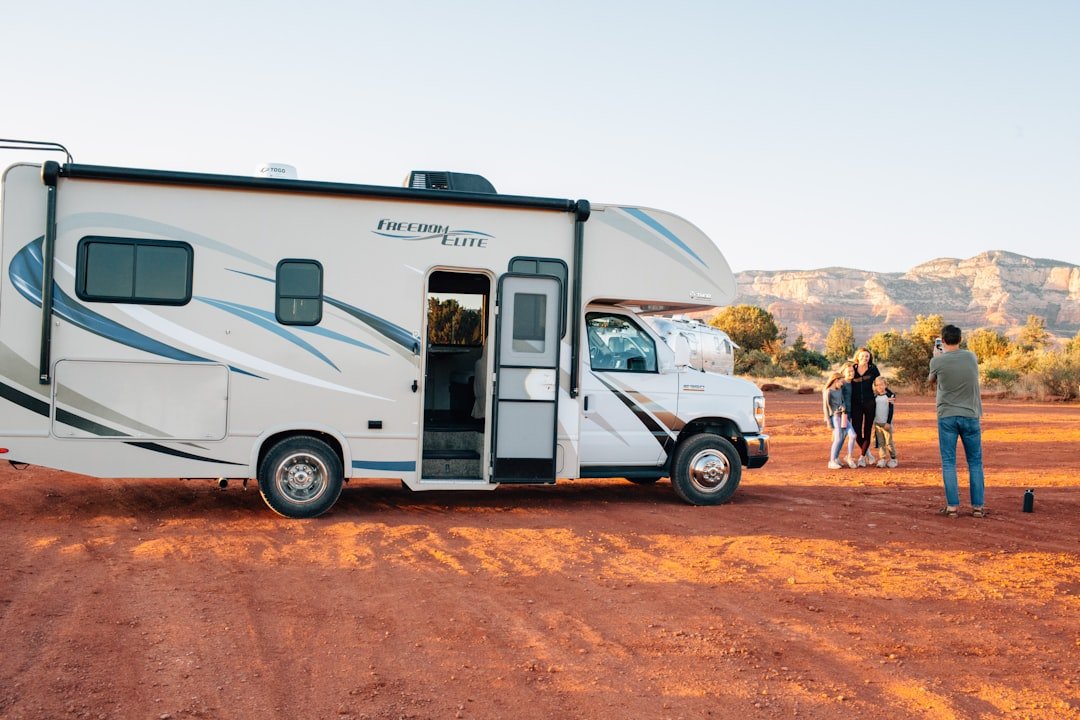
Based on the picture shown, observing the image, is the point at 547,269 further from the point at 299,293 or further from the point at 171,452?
the point at 171,452

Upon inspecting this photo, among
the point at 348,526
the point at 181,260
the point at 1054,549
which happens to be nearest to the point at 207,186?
the point at 181,260

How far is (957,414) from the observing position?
9.93 meters

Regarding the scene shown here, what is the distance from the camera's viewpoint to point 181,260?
29.2ft

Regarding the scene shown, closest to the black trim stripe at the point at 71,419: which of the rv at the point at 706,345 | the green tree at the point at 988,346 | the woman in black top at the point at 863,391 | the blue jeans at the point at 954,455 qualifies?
the blue jeans at the point at 954,455

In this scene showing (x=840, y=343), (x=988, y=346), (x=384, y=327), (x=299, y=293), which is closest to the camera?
(x=299, y=293)

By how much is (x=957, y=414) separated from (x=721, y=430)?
2.42 metres

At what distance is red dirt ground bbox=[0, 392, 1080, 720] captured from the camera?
15.5ft

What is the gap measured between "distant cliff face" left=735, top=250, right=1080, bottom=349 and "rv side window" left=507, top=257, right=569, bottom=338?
293 feet

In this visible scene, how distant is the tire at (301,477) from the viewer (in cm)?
906

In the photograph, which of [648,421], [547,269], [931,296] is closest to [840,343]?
[931,296]

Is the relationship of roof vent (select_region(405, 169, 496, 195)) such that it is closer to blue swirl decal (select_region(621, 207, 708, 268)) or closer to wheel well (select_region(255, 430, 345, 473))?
blue swirl decal (select_region(621, 207, 708, 268))

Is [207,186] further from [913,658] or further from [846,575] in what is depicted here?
[913,658]

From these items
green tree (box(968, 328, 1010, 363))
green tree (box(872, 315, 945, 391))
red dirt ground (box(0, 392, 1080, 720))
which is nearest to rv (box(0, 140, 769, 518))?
red dirt ground (box(0, 392, 1080, 720))

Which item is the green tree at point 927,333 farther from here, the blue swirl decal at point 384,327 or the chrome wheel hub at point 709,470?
the blue swirl decal at point 384,327
